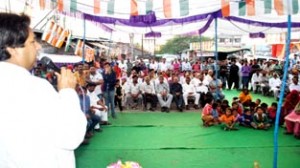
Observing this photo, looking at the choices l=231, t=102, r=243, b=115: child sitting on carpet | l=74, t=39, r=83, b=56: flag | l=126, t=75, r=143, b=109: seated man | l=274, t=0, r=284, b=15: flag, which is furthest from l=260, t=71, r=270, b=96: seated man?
l=274, t=0, r=284, b=15: flag

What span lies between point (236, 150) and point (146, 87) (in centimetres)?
484

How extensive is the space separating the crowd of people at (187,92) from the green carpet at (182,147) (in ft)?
1.26

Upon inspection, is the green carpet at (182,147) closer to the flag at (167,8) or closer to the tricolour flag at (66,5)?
the flag at (167,8)

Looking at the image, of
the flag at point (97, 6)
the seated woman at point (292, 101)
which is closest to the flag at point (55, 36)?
the flag at point (97, 6)

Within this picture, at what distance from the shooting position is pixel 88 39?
63.5 ft

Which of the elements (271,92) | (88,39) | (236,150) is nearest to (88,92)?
(236,150)

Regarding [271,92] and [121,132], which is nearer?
[121,132]

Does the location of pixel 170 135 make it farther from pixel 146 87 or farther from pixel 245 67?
pixel 245 67

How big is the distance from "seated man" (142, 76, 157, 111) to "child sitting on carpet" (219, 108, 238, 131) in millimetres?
2830

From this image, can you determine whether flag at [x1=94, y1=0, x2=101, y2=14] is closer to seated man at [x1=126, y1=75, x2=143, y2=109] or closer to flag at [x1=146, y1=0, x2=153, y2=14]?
flag at [x1=146, y1=0, x2=153, y2=14]

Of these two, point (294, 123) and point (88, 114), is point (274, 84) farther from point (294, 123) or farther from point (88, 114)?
point (88, 114)

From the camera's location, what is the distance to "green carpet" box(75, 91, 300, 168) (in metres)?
5.23

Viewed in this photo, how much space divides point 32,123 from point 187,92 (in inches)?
376

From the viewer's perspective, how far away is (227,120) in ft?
25.4
